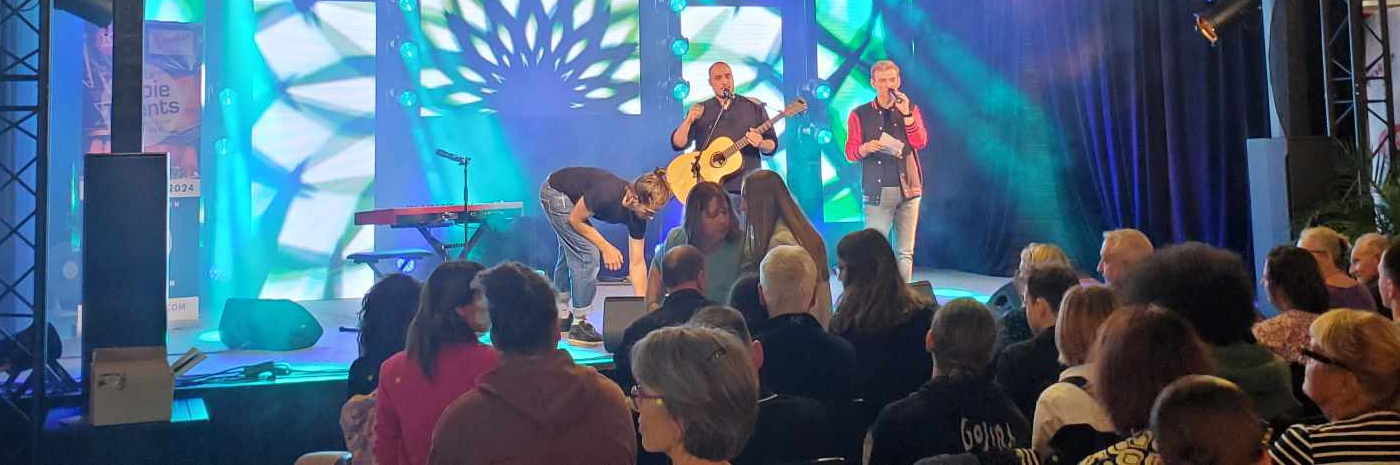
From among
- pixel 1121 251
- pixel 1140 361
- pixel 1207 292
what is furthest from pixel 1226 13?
pixel 1140 361

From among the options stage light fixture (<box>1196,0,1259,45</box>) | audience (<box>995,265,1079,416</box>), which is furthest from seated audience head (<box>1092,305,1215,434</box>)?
stage light fixture (<box>1196,0,1259,45</box>)

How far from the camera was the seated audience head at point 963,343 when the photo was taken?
2.71 m

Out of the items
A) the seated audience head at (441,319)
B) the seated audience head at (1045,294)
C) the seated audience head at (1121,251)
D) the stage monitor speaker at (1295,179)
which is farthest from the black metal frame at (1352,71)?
the seated audience head at (441,319)

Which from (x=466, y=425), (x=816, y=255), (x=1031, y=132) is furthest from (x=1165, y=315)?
(x=1031, y=132)

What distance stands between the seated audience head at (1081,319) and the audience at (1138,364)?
19.1 inches

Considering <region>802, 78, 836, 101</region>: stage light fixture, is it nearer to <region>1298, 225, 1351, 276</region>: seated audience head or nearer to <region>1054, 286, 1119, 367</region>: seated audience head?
<region>1298, 225, 1351, 276</region>: seated audience head

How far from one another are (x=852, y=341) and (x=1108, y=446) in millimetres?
1407

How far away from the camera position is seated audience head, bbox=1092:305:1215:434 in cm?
226

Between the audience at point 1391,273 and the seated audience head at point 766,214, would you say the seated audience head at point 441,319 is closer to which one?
the seated audience head at point 766,214

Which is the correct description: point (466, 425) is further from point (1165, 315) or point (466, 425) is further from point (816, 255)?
point (816, 255)

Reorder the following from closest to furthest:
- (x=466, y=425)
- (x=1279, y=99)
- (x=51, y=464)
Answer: (x=466, y=425) < (x=51, y=464) < (x=1279, y=99)

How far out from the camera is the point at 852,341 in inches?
147

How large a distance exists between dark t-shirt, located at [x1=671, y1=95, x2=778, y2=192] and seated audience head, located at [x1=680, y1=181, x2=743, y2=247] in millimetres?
2760

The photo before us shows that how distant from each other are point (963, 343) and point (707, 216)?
7.56 feet
